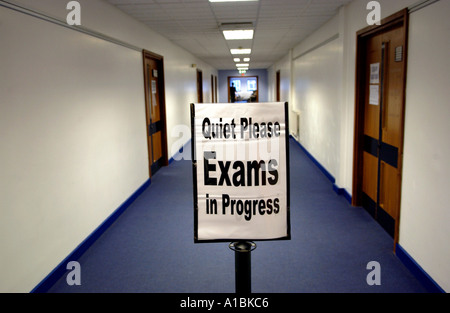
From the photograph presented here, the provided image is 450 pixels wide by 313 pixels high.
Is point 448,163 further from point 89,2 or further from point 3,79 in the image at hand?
point 89,2

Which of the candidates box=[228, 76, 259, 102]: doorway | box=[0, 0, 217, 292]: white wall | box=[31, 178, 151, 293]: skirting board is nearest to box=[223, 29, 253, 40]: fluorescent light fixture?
box=[0, 0, 217, 292]: white wall

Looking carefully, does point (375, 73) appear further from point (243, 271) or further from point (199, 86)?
point (199, 86)

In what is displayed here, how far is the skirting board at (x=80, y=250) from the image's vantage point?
281 cm

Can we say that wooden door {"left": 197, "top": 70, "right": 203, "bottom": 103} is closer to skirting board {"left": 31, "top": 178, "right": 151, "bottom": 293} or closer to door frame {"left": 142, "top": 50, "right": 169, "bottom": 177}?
door frame {"left": 142, "top": 50, "right": 169, "bottom": 177}

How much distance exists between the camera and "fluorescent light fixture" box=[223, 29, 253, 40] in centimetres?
672

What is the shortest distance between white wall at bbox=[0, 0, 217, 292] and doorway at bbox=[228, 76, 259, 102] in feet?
60.6

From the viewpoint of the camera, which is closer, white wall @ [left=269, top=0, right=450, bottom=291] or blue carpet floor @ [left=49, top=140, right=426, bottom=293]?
white wall @ [left=269, top=0, right=450, bottom=291]

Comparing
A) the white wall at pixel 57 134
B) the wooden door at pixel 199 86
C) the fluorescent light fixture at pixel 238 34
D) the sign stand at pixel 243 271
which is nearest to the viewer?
the sign stand at pixel 243 271

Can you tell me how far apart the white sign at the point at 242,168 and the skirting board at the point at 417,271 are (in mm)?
1782

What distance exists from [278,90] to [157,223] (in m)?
11.8

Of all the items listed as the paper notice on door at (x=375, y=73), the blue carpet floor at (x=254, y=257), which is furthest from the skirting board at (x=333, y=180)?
the paper notice on door at (x=375, y=73)

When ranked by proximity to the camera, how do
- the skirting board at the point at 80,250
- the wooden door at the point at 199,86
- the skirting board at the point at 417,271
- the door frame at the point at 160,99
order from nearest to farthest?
the skirting board at the point at 417,271, the skirting board at the point at 80,250, the door frame at the point at 160,99, the wooden door at the point at 199,86

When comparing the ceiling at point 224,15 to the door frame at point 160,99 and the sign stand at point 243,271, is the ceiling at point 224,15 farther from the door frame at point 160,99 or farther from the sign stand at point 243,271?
the sign stand at point 243,271
